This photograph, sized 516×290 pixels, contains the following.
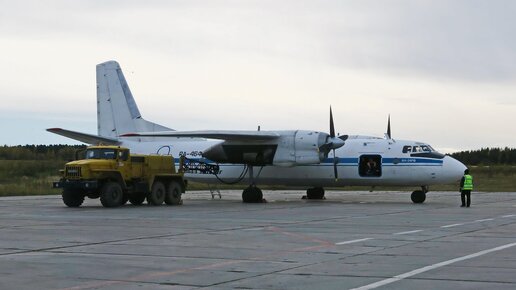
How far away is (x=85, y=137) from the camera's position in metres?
36.7

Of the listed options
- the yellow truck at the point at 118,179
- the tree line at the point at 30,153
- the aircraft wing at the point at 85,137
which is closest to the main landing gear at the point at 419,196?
the yellow truck at the point at 118,179

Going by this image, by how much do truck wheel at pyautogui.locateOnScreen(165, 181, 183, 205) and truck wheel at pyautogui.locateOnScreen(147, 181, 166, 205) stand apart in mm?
368

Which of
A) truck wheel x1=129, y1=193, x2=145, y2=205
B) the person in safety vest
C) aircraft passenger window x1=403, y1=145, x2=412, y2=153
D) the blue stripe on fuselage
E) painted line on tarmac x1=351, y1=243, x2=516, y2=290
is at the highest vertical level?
aircraft passenger window x1=403, y1=145, x2=412, y2=153

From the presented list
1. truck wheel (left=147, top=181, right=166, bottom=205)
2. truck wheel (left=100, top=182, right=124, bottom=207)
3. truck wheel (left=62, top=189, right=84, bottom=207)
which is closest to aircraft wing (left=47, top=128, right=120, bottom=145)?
truck wheel (left=62, top=189, right=84, bottom=207)

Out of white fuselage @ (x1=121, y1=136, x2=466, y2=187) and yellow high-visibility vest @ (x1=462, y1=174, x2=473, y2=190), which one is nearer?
yellow high-visibility vest @ (x1=462, y1=174, x2=473, y2=190)

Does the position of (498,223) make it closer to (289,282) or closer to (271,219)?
(271,219)

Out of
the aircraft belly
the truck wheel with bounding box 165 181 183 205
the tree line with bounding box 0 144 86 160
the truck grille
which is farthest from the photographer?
the tree line with bounding box 0 144 86 160

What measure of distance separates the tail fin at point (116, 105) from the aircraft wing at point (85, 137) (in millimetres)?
2493

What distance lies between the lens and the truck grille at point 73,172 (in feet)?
95.9

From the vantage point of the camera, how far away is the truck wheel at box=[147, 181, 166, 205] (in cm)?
3162

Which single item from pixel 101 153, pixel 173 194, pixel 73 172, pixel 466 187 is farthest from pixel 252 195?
pixel 466 187

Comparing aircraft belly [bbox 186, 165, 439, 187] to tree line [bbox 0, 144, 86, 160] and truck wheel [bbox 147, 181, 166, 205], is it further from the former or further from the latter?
tree line [bbox 0, 144, 86, 160]

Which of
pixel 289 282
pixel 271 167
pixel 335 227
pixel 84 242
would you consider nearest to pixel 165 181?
pixel 271 167

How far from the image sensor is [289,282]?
34.8ft
